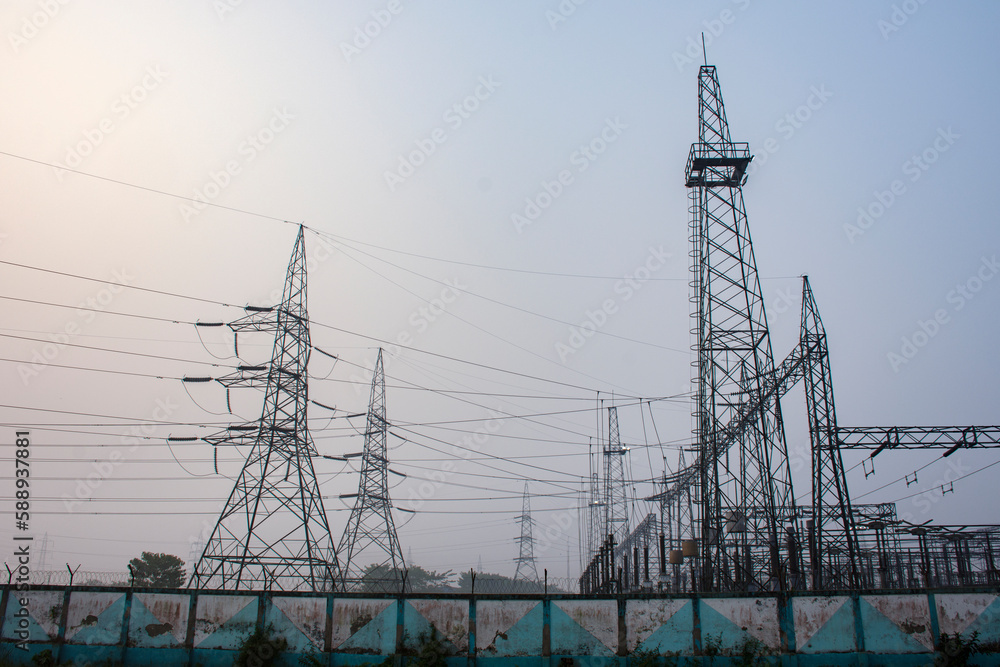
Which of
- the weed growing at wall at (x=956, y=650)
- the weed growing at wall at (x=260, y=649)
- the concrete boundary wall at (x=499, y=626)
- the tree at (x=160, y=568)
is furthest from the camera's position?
the tree at (x=160, y=568)

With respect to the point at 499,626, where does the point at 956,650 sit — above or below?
below

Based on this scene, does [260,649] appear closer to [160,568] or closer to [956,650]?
[956,650]

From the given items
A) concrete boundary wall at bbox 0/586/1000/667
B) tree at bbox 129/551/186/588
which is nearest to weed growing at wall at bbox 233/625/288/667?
concrete boundary wall at bbox 0/586/1000/667

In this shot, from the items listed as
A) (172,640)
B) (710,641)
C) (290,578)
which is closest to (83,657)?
(172,640)

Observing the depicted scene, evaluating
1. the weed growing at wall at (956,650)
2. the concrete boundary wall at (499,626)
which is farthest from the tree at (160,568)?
the weed growing at wall at (956,650)

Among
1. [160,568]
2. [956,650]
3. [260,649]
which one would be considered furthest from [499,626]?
[160,568]

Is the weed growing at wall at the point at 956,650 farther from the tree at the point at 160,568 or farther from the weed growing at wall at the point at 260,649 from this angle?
the tree at the point at 160,568

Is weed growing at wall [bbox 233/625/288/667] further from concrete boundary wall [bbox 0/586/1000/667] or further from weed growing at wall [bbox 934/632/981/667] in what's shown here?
weed growing at wall [bbox 934/632/981/667]

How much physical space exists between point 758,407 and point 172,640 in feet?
70.8

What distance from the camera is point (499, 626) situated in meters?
14.9

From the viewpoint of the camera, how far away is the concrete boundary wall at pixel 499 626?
1404 centimetres

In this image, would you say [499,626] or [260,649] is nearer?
[499,626]

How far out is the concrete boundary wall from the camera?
14.0 metres

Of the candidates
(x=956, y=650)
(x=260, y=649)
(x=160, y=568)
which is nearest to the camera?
(x=956, y=650)
